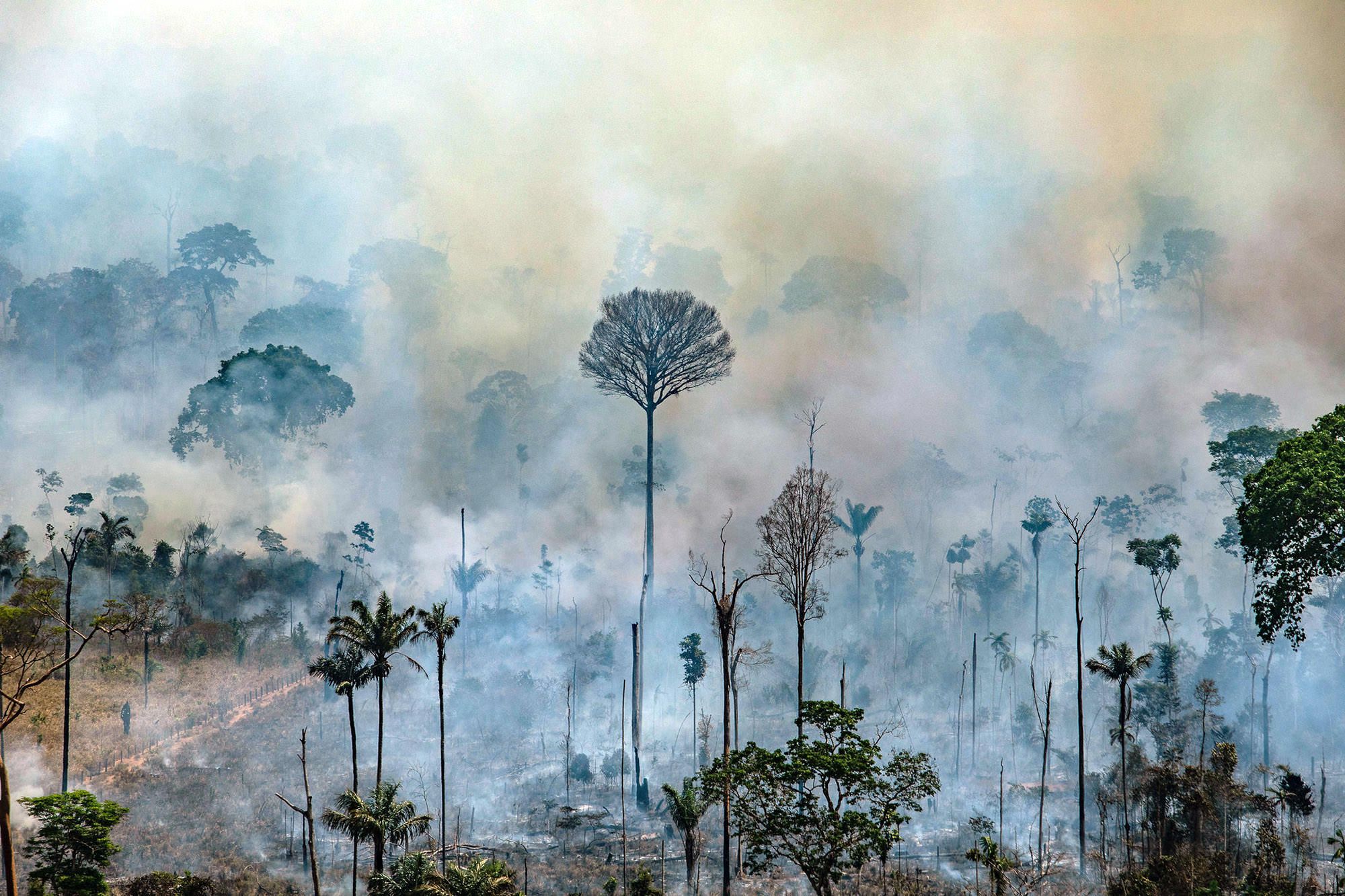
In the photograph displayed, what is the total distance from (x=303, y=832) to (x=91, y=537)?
43164 millimetres

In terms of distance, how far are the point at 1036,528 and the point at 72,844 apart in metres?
76.3

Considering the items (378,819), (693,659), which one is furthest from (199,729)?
(693,659)

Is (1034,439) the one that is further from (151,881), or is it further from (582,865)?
(151,881)

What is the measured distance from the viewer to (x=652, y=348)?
76250mm

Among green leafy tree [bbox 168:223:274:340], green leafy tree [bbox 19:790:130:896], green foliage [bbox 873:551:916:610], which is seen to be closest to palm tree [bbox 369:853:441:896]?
green leafy tree [bbox 19:790:130:896]

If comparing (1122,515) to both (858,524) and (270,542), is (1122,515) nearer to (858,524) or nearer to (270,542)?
(858,524)

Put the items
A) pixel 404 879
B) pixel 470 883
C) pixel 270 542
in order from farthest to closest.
Result: pixel 270 542
pixel 404 879
pixel 470 883

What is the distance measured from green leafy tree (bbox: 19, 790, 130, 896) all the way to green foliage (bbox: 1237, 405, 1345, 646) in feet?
155

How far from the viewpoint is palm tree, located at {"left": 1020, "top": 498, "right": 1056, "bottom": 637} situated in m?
85.7

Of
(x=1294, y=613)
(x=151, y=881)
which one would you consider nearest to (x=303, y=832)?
(x=151, y=881)

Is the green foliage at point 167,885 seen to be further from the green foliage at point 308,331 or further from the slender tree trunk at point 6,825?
the green foliage at point 308,331

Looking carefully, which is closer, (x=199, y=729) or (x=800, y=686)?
(x=800, y=686)

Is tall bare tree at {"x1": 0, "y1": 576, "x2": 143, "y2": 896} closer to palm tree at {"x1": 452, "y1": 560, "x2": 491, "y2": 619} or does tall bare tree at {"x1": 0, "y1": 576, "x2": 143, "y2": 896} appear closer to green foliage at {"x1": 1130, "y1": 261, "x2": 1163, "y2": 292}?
palm tree at {"x1": 452, "y1": 560, "x2": 491, "y2": 619}

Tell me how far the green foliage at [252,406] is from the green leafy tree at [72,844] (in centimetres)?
7040
